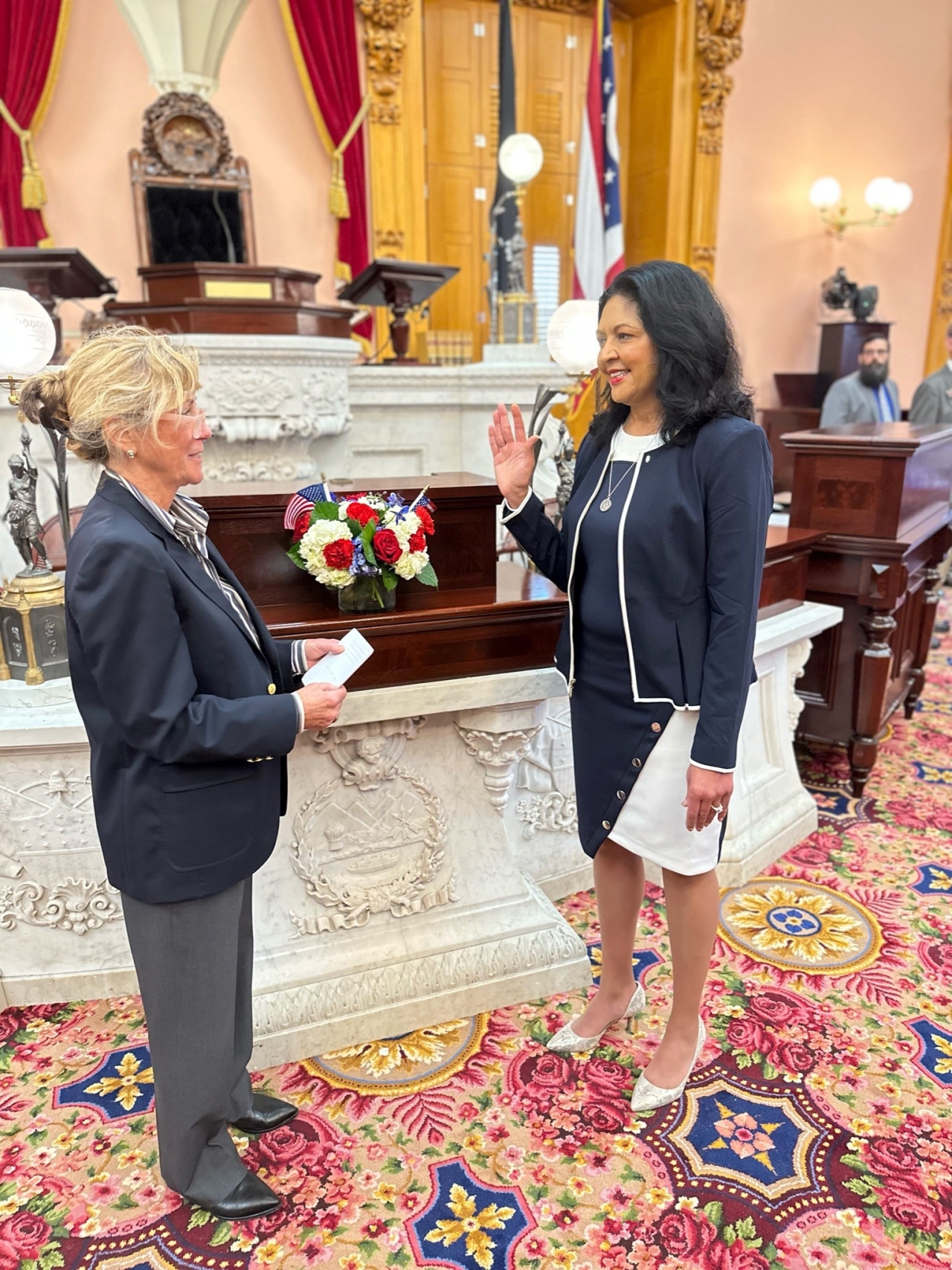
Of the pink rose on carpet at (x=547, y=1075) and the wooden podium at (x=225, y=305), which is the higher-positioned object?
the wooden podium at (x=225, y=305)

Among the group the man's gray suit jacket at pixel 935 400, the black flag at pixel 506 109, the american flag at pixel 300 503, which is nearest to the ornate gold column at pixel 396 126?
the black flag at pixel 506 109

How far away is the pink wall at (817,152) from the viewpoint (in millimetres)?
8789

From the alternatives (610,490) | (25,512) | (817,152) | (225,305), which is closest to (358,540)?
(610,490)

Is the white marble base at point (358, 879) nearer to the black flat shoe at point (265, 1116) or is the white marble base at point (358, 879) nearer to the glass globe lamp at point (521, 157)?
the black flat shoe at point (265, 1116)

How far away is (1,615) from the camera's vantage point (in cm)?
224

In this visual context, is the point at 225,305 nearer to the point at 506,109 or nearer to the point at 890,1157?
the point at 506,109

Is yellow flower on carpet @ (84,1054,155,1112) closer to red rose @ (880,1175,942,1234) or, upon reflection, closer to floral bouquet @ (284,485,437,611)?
floral bouquet @ (284,485,437,611)

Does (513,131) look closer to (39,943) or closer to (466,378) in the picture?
(466,378)

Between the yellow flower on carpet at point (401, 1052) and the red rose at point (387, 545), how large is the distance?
120cm

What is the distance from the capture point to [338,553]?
1.84 meters

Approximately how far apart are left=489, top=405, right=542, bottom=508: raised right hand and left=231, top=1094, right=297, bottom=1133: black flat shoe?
1413 mm

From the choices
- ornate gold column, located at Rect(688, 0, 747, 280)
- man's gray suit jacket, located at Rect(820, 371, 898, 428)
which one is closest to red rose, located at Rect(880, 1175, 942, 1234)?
man's gray suit jacket, located at Rect(820, 371, 898, 428)

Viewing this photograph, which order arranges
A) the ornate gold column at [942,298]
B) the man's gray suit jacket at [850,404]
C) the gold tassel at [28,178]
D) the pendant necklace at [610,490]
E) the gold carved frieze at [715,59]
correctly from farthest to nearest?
the ornate gold column at [942,298]
the gold carved frieze at [715,59]
the gold tassel at [28,178]
the man's gray suit jacket at [850,404]
the pendant necklace at [610,490]

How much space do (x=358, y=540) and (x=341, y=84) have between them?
6568mm
